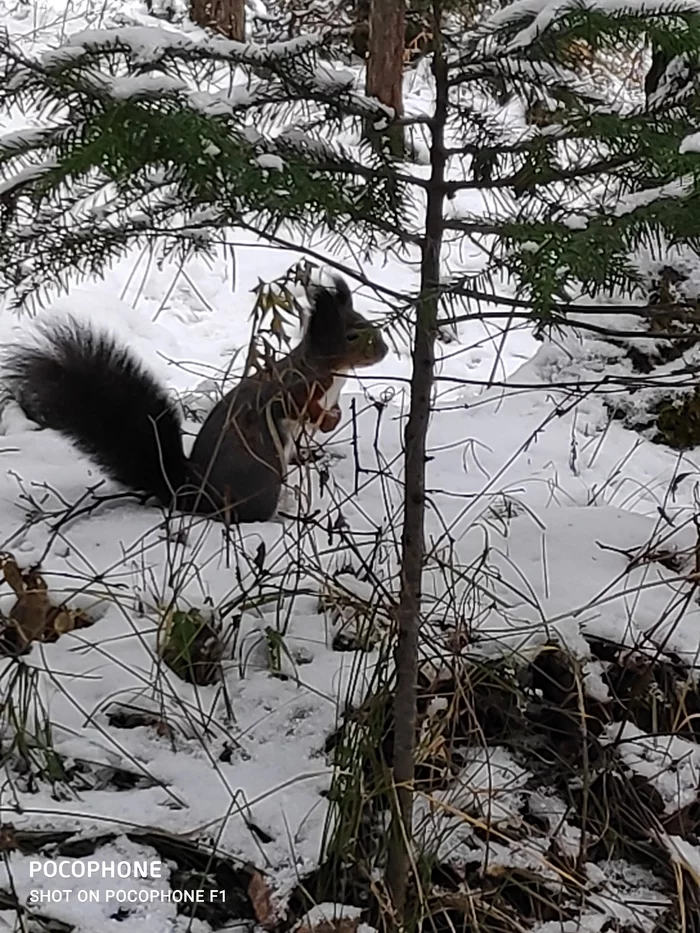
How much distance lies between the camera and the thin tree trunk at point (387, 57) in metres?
0.97

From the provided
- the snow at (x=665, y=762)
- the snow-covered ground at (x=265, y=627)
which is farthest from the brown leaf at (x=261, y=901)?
the snow at (x=665, y=762)

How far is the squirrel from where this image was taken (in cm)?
177

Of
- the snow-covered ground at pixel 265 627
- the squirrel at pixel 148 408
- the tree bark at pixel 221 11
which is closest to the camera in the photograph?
the snow-covered ground at pixel 265 627

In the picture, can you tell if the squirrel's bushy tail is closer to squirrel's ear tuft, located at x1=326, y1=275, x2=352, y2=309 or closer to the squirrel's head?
the squirrel's head

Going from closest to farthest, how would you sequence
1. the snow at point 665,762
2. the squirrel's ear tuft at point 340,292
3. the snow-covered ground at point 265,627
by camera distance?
the snow-covered ground at point 265,627 < the snow at point 665,762 < the squirrel's ear tuft at point 340,292

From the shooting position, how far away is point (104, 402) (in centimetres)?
184

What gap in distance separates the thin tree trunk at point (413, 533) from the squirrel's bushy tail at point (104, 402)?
795 mm

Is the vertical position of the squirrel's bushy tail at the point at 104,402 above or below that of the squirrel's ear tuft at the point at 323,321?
below

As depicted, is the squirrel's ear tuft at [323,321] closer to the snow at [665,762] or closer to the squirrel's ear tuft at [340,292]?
the squirrel's ear tuft at [340,292]

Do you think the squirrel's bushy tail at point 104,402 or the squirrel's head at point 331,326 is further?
the squirrel's bushy tail at point 104,402

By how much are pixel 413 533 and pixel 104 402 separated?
97 centimetres

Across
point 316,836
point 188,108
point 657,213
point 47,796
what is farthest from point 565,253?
point 47,796

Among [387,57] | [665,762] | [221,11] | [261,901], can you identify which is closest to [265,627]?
[261,901]

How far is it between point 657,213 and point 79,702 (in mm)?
934
